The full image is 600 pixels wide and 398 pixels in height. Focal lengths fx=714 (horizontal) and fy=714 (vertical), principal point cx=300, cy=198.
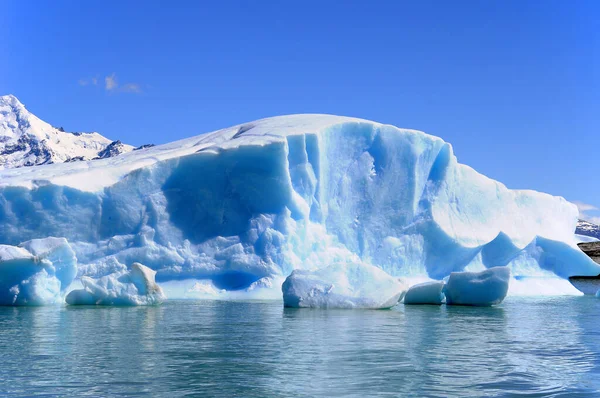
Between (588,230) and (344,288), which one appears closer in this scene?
(344,288)

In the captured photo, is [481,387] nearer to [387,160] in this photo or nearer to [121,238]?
[121,238]

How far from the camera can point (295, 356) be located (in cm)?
641

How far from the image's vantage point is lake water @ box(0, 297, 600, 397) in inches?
193

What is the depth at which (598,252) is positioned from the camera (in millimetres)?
28703

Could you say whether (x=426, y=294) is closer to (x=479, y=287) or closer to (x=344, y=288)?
(x=479, y=287)

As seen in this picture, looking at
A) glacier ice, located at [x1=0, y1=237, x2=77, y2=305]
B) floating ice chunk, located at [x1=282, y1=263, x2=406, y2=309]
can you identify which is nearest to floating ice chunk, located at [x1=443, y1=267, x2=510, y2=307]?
floating ice chunk, located at [x1=282, y1=263, x2=406, y2=309]

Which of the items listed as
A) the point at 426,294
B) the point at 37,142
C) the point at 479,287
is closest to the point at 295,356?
the point at 479,287

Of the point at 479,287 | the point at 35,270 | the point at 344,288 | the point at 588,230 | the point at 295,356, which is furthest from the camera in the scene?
the point at 588,230

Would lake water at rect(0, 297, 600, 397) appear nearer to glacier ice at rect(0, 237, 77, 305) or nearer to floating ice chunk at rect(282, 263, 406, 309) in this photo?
floating ice chunk at rect(282, 263, 406, 309)

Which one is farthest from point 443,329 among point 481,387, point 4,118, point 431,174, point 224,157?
point 4,118

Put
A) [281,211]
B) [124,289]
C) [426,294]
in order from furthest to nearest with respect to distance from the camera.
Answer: [281,211], [426,294], [124,289]

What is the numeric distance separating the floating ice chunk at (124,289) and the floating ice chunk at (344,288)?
2.63 meters

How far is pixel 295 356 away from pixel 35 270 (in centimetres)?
827

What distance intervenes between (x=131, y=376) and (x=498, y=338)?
459cm
